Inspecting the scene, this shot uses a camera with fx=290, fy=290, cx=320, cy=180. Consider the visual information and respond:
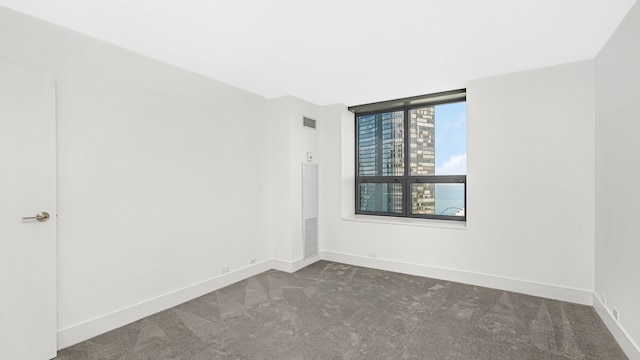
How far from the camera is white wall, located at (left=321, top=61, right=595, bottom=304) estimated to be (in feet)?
10.2

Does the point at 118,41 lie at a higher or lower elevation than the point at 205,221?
higher

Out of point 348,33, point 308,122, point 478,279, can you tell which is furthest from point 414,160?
point 348,33

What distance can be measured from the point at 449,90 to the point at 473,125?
0.68 metres

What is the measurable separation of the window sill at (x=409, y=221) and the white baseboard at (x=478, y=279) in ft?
1.87

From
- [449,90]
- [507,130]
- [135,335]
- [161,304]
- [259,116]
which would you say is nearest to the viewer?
[135,335]

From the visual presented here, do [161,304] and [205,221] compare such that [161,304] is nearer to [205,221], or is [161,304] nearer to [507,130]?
[205,221]

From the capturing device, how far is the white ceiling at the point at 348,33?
214 cm

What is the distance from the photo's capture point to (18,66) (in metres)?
2.13

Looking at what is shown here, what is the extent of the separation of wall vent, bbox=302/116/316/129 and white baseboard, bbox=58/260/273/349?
2329mm

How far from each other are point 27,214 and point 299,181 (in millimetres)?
2990

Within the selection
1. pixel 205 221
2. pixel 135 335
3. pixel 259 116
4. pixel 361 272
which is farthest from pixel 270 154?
pixel 135 335

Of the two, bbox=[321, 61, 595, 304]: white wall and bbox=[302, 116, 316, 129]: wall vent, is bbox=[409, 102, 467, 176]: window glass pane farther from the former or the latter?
bbox=[302, 116, 316, 129]: wall vent

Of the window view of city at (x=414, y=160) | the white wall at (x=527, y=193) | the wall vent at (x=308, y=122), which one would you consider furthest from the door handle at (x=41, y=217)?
the window view of city at (x=414, y=160)

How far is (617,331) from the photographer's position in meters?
2.38
